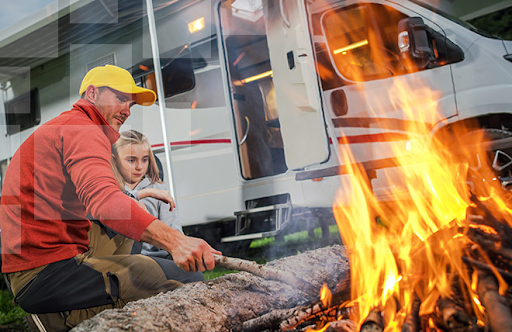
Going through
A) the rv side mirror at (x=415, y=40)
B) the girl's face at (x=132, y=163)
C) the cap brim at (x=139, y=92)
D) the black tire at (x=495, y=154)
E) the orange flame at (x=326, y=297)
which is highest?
the rv side mirror at (x=415, y=40)

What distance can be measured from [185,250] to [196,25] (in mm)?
3272

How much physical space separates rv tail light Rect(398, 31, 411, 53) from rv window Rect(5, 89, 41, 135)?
13.2 feet

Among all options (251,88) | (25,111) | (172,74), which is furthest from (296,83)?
(25,111)

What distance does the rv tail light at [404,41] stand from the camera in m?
3.54

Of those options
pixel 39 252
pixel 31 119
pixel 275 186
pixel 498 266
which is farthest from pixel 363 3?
pixel 31 119

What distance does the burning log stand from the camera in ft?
5.38

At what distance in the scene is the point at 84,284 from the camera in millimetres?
1956

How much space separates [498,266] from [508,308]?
0.97 ft

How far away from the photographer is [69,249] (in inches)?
78.7

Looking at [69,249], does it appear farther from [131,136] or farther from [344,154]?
[344,154]

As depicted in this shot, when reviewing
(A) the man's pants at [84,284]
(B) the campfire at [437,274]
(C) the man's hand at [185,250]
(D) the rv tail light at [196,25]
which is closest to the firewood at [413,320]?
(B) the campfire at [437,274]

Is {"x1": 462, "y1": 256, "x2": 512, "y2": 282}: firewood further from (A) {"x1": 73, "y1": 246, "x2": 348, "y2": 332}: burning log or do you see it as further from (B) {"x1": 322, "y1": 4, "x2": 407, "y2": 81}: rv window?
(B) {"x1": 322, "y1": 4, "x2": 407, "y2": 81}: rv window

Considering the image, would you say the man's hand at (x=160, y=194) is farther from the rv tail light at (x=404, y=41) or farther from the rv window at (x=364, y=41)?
the rv tail light at (x=404, y=41)

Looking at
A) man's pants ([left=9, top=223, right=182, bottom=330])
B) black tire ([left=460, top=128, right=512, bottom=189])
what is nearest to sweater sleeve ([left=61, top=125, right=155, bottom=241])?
man's pants ([left=9, top=223, right=182, bottom=330])
